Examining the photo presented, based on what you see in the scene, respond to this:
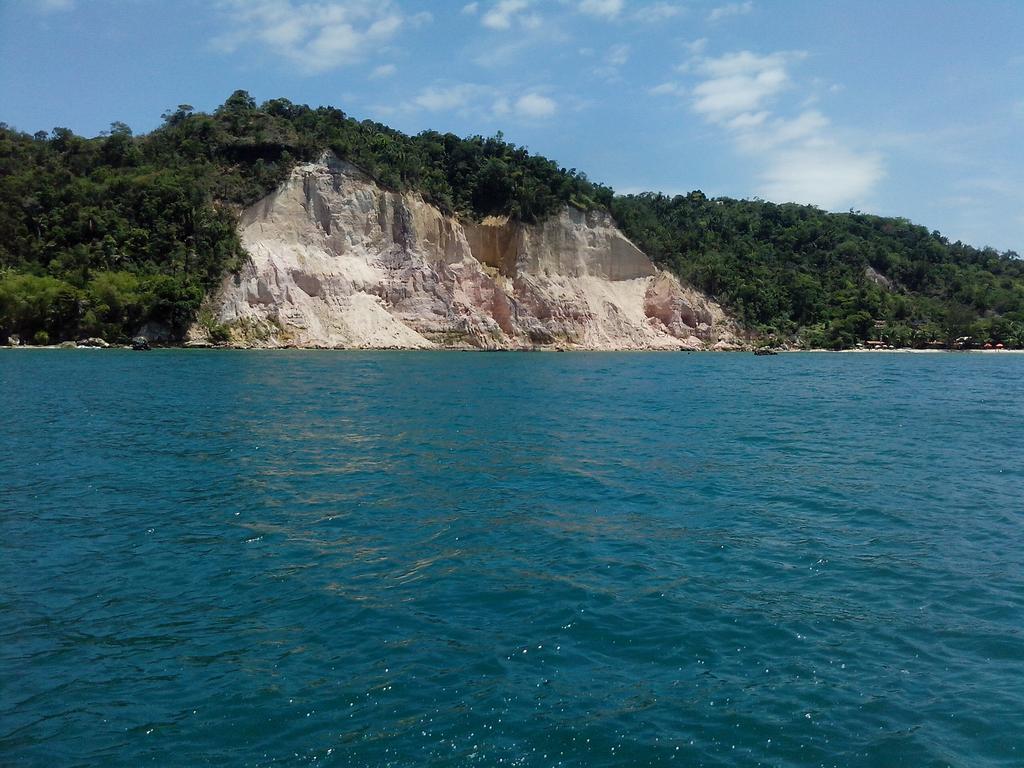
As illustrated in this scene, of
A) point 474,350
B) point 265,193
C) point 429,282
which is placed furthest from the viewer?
point 429,282

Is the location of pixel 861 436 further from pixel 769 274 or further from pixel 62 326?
pixel 769 274

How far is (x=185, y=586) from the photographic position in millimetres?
9117

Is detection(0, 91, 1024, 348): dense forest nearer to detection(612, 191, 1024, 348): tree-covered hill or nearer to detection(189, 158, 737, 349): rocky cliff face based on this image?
detection(612, 191, 1024, 348): tree-covered hill

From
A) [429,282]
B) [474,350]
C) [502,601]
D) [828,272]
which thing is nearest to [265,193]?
[429,282]

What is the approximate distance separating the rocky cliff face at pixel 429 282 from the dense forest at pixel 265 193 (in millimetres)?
2234

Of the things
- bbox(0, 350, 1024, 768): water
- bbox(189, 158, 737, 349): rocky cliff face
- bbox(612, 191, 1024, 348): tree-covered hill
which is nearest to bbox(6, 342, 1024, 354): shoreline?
bbox(189, 158, 737, 349): rocky cliff face

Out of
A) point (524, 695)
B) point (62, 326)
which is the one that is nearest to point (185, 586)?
point (524, 695)

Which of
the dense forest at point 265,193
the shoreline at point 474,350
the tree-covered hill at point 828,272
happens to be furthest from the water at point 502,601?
the tree-covered hill at point 828,272

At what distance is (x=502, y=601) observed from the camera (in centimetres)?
884

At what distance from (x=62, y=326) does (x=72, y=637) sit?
62.0m

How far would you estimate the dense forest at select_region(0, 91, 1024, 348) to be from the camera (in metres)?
61.7

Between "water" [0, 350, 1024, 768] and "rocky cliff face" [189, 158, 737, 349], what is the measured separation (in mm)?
47525

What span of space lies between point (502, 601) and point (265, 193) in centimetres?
6898

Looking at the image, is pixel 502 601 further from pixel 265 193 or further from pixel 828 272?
pixel 828 272
